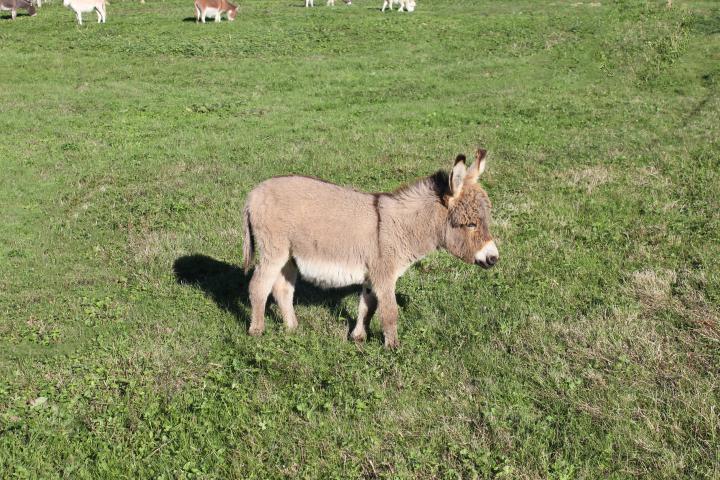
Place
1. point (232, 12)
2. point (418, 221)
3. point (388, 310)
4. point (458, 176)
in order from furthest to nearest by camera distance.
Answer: point (232, 12) < point (418, 221) < point (388, 310) < point (458, 176)

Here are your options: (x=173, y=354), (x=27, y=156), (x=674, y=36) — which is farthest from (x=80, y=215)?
(x=674, y=36)

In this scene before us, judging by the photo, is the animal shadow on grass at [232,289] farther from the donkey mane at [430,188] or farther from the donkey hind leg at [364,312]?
the donkey mane at [430,188]

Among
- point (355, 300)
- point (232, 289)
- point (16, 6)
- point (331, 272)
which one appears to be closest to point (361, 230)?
point (331, 272)

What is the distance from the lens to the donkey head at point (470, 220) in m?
6.65

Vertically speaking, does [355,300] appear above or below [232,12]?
below

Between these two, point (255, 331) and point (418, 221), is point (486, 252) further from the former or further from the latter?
point (255, 331)

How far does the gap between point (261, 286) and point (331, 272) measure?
908 millimetres

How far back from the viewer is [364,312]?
760 centimetres

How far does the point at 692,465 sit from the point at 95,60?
92.9 ft

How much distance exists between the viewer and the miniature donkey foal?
690cm

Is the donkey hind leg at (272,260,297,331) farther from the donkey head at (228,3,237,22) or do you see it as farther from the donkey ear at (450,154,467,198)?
the donkey head at (228,3,237,22)

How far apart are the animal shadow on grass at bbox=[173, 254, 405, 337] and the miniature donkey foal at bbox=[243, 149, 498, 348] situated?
0.98 m

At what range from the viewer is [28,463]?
18.0 feet

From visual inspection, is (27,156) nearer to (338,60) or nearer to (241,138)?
(241,138)
